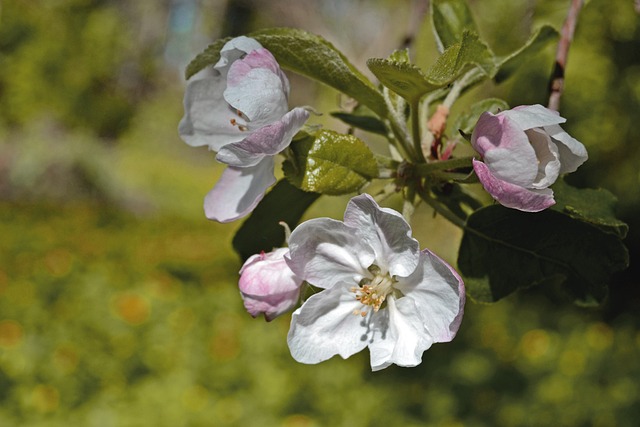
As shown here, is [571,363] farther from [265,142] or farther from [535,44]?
[265,142]

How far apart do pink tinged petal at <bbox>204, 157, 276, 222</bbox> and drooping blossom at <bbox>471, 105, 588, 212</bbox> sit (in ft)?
0.85

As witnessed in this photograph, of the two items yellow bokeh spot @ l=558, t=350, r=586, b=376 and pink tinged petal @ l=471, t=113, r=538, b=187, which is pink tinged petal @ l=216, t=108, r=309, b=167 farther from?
yellow bokeh spot @ l=558, t=350, r=586, b=376

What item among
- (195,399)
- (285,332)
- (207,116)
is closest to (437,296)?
(207,116)

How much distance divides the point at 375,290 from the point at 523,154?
0.24 meters

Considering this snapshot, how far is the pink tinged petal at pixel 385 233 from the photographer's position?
0.69 metres

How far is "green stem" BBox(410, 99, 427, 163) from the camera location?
2.50 feet

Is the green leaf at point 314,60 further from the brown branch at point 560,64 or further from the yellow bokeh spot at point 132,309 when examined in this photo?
the yellow bokeh spot at point 132,309

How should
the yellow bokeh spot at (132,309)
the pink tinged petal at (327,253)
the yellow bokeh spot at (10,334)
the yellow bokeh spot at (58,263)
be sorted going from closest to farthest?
the pink tinged petal at (327,253)
the yellow bokeh spot at (10,334)
the yellow bokeh spot at (132,309)
the yellow bokeh spot at (58,263)

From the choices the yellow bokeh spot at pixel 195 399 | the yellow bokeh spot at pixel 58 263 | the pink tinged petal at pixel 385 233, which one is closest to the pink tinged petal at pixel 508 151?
the pink tinged petal at pixel 385 233

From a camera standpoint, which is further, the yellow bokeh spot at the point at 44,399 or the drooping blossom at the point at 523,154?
the yellow bokeh spot at the point at 44,399

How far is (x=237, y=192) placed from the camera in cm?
85

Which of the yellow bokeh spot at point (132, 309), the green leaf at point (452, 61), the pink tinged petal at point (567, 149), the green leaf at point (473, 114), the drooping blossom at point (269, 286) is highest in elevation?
the green leaf at point (452, 61)

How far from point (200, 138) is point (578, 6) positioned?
59cm

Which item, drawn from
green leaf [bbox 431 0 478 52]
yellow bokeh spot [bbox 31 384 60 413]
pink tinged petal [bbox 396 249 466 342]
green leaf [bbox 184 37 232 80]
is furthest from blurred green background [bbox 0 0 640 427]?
pink tinged petal [bbox 396 249 466 342]
